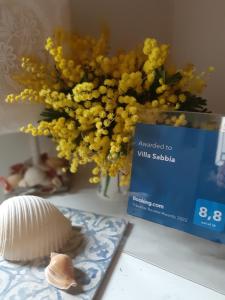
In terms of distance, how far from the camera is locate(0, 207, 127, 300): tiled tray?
0.42m

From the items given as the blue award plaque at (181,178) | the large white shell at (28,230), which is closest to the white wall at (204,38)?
the blue award plaque at (181,178)

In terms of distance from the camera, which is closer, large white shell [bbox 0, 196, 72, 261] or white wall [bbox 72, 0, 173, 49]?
large white shell [bbox 0, 196, 72, 261]

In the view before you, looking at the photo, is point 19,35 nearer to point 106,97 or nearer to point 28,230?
A: point 106,97

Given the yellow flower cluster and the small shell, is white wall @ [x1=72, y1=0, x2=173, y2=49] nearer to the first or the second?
the yellow flower cluster

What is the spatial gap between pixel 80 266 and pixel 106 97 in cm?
28

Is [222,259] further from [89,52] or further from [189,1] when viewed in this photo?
[189,1]

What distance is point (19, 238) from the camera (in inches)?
18.5

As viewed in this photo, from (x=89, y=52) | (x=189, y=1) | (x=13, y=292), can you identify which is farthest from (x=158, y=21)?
(x=13, y=292)

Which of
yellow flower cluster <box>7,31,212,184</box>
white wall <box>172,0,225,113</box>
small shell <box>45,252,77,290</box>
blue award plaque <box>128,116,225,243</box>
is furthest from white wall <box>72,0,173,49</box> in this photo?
small shell <box>45,252,77,290</box>

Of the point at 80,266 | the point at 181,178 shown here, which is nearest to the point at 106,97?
the point at 181,178

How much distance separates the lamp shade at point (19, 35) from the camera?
519 millimetres

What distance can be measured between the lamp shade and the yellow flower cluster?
0.03 metres

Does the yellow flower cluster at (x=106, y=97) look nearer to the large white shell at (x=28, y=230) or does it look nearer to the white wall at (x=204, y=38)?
the large white shell at (x=28, y=230)

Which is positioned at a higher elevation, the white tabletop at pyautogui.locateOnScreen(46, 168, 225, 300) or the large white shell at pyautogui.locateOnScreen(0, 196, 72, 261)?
the large white shell at pyautogui.locateOnScreen(0, 196, 72, 261)
